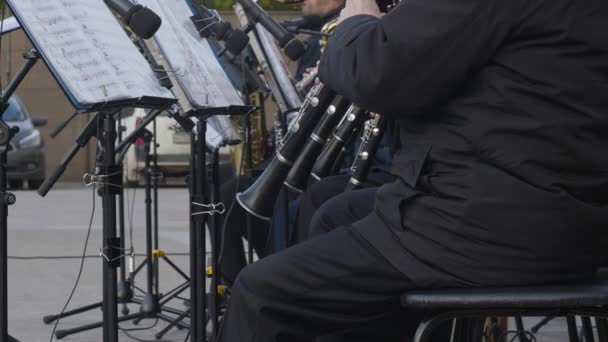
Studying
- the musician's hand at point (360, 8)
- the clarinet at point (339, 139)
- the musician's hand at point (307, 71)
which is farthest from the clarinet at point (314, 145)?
the musician's hand at point (307, 71)

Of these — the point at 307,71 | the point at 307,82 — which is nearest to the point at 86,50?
the point at 307,82

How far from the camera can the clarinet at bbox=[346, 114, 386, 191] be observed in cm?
368

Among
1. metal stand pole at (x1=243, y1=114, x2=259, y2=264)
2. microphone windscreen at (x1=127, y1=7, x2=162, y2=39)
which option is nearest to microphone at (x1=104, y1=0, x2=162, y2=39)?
microphone windscreen at (x1=127, y1=7, x2=162, y2=39)

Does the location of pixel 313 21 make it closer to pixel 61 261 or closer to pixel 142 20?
pixel 142 20

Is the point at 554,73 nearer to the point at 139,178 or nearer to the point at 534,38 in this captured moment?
the point at 534,38

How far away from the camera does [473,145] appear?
2227 millimetres

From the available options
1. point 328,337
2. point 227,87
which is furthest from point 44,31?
point 328,337

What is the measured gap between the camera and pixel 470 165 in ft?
7.32

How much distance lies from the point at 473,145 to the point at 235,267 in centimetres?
292

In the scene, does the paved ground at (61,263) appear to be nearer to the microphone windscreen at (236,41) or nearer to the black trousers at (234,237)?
the black trousers at (234,237)

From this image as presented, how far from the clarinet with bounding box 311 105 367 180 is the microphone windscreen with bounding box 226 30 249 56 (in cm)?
47

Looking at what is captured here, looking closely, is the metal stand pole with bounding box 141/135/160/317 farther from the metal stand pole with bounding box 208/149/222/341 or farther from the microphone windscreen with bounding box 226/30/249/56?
the microphone windscreen with bounding box 226/30/249/56


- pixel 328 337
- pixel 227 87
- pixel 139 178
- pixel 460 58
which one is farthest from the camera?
pixel 139 178

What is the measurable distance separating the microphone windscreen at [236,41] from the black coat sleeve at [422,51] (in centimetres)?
166
